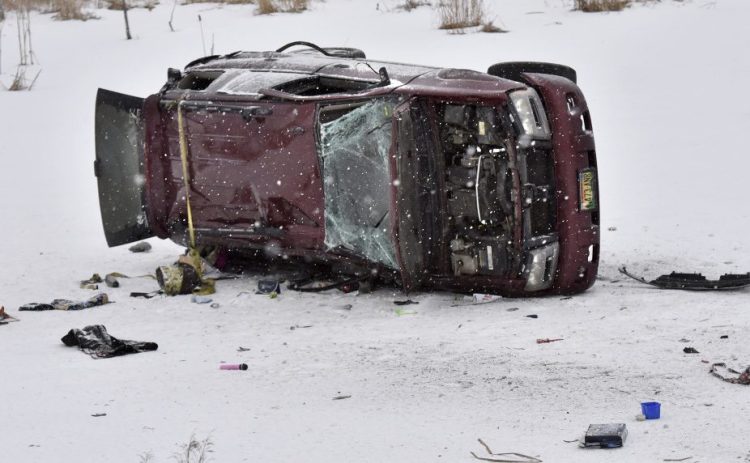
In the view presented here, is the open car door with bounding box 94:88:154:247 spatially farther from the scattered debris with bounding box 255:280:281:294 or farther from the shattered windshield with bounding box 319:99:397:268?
the shattered windshield with bounding box 319:99:397:268

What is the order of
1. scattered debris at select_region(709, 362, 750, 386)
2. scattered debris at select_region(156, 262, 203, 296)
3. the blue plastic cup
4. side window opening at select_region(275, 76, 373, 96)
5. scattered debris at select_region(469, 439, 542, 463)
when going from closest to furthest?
scattered debris at select_region(469, 439, 542, 463)
the blue plastic cup
scattered debris at select_region(709, 362, 750, 386)
side window opening at select_region(275, 76, 373, 96)
scattered debris at select_region(156, 262, 203, 296)

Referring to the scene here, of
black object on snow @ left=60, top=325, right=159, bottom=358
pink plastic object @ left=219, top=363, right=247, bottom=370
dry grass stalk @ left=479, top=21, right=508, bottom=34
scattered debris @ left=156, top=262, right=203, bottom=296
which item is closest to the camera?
Answer: pink plastic object @ left=219, top=363, right=247, bottom=370

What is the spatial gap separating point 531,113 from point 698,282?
1.62 meters

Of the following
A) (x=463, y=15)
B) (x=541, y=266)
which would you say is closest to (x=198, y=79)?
(x=541, y=266)

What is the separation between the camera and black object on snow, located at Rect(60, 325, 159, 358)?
7973mm

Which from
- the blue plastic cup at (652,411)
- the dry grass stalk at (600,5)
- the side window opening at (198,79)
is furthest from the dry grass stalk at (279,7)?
the blue plastic cup at (652,411)

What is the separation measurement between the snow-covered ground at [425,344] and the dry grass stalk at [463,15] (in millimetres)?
3009

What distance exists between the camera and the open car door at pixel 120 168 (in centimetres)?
1007

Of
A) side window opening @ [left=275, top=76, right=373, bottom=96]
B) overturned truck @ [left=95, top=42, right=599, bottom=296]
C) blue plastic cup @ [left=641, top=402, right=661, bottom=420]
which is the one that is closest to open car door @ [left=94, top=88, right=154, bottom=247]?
overturned truck @ [left=95, top=42, right=599, bottom=296]

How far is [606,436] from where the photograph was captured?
227 inches

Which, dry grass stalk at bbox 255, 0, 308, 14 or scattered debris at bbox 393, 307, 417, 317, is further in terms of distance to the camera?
dry grass stalk at bbox 255, 0, 308, 14

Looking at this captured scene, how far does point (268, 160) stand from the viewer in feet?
30.3

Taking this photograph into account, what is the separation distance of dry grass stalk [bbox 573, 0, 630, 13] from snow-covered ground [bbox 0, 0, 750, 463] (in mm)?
2642

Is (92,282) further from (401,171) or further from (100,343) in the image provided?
(401,171)
